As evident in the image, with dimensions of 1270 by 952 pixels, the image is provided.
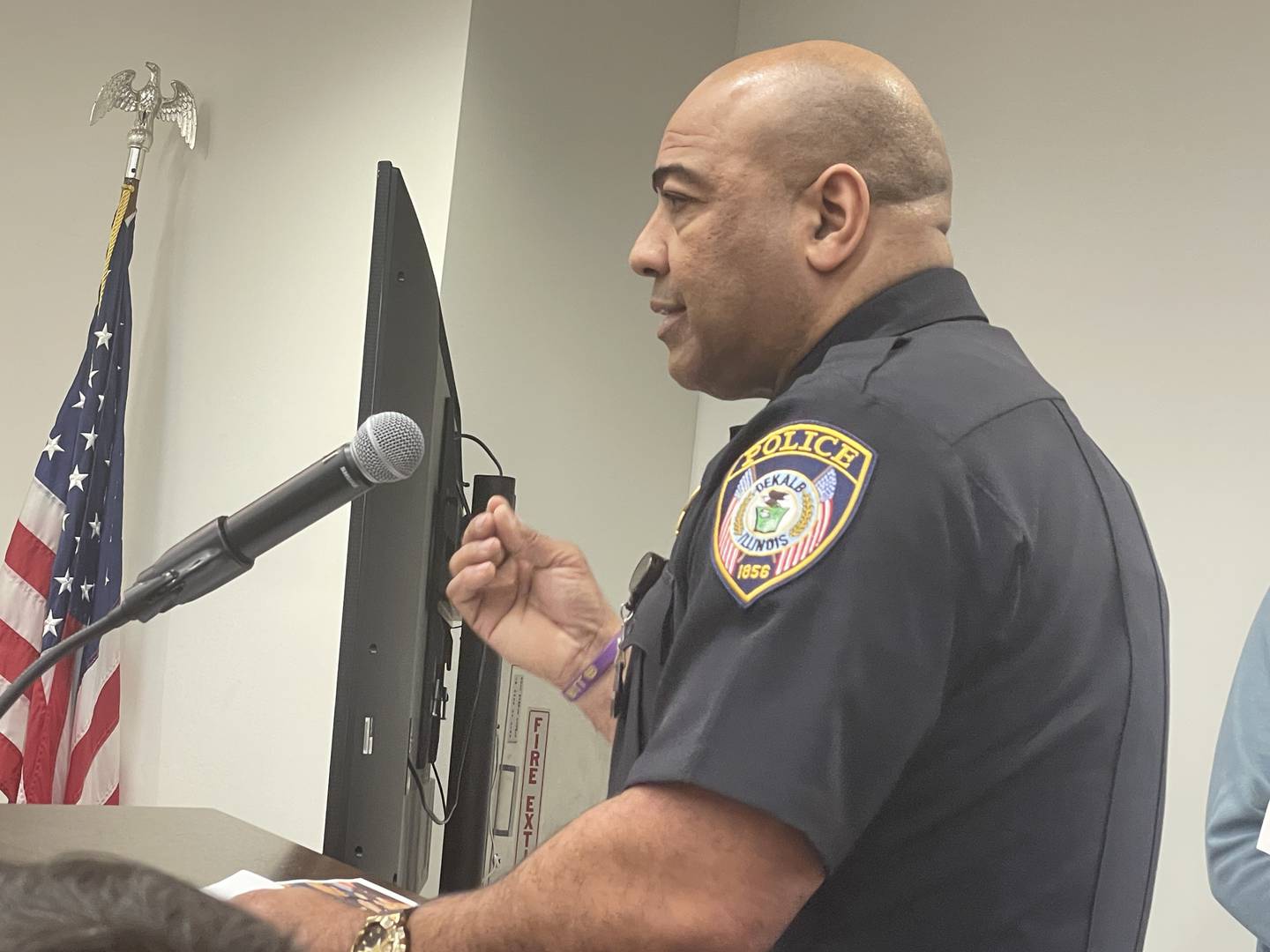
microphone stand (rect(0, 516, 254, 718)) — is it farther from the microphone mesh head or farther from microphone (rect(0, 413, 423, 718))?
the microphone mesh head

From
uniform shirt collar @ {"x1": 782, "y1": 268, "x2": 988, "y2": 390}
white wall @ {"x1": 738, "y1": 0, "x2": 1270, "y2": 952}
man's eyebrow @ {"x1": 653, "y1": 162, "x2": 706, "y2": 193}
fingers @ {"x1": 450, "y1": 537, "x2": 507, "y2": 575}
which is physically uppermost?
white wall @ {"x1": 738, "y1": 0, "x2": 1270, "y2": 952}

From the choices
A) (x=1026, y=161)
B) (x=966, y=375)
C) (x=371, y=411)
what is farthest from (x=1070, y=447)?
(x=1026, y=161)

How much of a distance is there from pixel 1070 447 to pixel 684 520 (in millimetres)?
289

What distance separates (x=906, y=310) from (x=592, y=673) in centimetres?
64

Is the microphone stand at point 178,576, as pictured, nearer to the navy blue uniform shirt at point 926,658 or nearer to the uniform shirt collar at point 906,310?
the navy blue uniform shirt at point 926,658

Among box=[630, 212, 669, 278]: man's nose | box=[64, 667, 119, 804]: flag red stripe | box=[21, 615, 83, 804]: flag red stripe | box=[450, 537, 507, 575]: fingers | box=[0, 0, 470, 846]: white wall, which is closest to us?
box=[630, 212, 669, 278]: man's nose

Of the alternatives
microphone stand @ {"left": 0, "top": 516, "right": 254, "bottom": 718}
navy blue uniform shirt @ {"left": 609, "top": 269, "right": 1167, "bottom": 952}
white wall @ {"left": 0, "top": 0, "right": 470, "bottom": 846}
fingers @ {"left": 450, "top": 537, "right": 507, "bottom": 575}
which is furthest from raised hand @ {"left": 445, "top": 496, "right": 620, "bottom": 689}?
white wall @ {"left": 0, "top": 0, "right": 470, "bottom": 846}

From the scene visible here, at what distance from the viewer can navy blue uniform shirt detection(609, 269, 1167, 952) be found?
0.83 meters

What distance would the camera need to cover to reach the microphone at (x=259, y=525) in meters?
1.16

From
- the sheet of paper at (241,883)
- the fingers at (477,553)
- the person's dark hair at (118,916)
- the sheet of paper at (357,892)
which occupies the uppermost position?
the fingers at (477,553)

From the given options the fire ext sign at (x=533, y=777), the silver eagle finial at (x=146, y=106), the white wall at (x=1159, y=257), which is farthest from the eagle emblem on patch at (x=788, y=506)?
the silver eagle finial at (x=146, y=106)

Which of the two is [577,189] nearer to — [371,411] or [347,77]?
[347,77]

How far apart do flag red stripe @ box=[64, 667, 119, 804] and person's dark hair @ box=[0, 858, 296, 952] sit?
3.33 metres

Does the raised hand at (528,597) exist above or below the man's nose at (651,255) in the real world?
below
